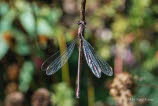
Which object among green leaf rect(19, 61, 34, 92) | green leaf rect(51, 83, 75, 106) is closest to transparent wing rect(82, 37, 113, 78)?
green leaf rect(51, 83, 75, 106)

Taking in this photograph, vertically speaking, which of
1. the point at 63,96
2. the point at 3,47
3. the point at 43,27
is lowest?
the point at 63,96

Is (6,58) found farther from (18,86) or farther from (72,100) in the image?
(72,100)

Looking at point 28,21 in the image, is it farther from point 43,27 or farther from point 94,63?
point 94,63

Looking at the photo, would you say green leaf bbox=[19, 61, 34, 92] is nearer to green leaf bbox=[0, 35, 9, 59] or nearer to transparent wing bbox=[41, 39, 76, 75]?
green leaf bbox=[0, 35, 9, 59]

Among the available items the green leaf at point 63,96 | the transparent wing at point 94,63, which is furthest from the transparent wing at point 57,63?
the green leaf at point 63,96

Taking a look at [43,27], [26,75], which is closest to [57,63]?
[43,27]

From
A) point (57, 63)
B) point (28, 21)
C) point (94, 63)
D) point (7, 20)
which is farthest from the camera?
point (7, 20)

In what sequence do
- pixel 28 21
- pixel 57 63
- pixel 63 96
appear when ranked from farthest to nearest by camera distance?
pixel 28 21, pixel 63 96, pixel 57 63

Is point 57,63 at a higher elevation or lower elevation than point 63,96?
higher

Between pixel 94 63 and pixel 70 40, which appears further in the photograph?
pixel 70 40
